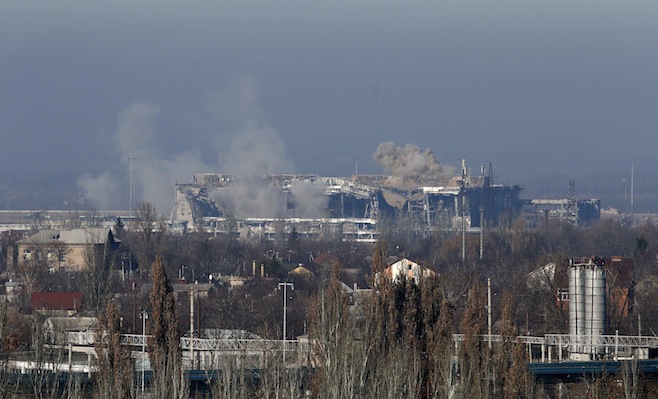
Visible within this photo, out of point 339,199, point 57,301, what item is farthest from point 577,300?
point 339,199

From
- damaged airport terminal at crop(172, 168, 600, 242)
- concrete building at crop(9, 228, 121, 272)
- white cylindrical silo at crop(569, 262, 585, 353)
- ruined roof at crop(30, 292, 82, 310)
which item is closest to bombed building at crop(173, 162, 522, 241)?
damaged airport terminal at crop(172, 168, 600, 242)

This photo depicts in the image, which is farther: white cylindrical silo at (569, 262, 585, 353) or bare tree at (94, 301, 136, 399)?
white cylindrical silo at (569, 262, 585, 353)

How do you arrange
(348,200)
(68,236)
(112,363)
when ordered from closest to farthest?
(112,363), (68,236), (348,200)

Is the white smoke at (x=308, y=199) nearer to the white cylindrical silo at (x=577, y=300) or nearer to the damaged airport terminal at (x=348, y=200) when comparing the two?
the damaged airport terminal at (x=348, y=200)

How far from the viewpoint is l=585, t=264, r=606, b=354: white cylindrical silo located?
32.7 meters

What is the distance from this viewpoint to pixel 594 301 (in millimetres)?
32750

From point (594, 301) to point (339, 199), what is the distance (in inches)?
3911

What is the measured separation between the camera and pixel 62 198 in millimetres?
155375

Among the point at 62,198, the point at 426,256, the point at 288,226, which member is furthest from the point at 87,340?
the point at 62,198

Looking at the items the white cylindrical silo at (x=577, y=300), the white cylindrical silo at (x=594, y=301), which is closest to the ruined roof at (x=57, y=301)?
the white cylindrical silo at (x=577, y=300)

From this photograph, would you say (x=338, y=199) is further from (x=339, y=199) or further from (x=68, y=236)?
(x=68, y=236)

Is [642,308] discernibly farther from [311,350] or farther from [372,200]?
[372,200]

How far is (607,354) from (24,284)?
2160 centimetres

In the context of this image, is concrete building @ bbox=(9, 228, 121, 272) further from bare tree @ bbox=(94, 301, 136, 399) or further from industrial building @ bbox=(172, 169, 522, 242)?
industrial building @ bbox=(172, 169, 522, 242)
